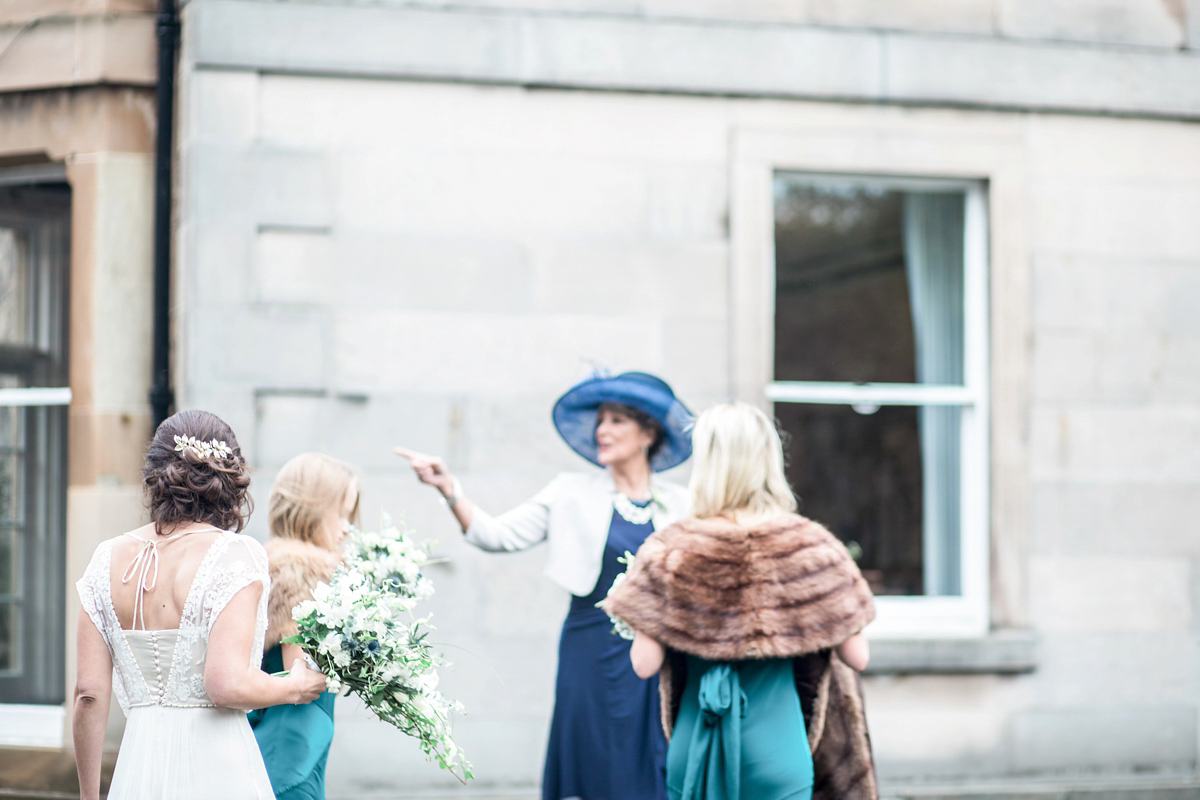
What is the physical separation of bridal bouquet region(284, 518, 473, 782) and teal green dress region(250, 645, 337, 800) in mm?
349

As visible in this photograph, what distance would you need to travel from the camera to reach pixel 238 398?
17.4 feet

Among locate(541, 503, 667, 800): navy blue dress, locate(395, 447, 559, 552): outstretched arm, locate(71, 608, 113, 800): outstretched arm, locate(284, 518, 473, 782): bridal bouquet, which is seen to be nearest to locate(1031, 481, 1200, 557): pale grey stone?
Answer: locate(541, 503, 667, 800): navy blue dress

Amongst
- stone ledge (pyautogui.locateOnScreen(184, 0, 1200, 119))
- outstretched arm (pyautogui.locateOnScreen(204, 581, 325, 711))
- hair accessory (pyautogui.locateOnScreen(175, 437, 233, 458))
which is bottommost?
outstretched arm (pyautogui.locateOnScreen(204, 581, 325, 711))

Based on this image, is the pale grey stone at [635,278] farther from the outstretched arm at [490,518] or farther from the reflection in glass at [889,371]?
the outstretched arm at [490,518]

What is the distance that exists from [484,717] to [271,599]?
226 centimetres

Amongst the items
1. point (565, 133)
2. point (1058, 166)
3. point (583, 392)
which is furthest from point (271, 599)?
point (1058, 166)

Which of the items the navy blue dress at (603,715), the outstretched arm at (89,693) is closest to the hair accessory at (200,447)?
the outstretched arm at (89,693)

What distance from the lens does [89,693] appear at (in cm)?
276

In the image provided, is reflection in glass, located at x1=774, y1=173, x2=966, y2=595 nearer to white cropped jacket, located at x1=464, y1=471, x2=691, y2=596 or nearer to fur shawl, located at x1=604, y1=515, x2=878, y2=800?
white cropped jacket, located at x1=464, y1=471, x2=691, y2=596

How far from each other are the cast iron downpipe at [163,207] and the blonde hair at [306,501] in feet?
7.10

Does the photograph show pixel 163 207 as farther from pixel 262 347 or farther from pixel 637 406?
pixel 637 406

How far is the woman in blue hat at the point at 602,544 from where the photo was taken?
4.26 metres

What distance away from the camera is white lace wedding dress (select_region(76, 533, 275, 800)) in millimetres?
2691

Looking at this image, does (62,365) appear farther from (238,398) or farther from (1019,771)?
(1019,771)
